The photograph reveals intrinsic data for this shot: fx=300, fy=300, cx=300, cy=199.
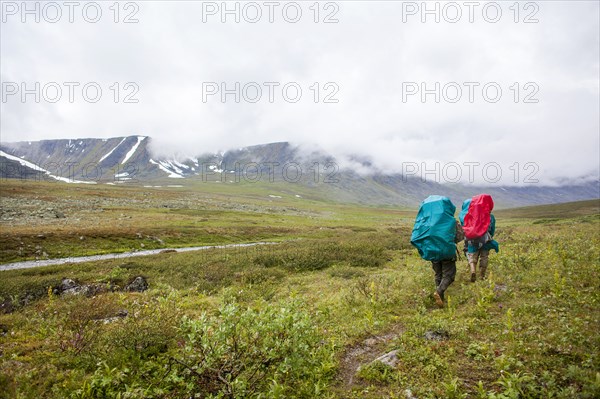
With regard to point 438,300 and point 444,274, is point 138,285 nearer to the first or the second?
point 438,300

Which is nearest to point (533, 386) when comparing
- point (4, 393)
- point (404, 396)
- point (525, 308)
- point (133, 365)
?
point (404, 396)

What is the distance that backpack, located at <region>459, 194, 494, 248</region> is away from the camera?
10742mm

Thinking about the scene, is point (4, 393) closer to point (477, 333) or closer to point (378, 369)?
point (378, 369)

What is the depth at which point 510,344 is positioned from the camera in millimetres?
6070

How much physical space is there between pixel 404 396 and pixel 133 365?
5.33 m

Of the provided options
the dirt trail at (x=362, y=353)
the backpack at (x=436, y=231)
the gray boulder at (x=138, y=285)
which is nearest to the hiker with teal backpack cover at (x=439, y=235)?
the backpack at (x=436, y=231)

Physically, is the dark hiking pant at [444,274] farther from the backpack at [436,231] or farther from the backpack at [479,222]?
the backpack at [479,222]

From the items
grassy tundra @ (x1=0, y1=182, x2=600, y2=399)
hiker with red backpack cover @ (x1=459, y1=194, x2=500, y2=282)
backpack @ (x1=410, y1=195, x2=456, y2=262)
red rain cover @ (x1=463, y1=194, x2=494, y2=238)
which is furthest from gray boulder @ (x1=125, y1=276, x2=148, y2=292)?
red rain cover @ (x1=463, y1=194, x2=494, y2=238)

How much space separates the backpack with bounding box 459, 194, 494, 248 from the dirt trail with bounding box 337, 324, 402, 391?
5049 mm

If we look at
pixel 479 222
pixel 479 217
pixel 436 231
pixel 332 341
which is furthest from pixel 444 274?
pixel 332 341

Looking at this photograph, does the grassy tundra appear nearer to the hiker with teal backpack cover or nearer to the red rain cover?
the hiker with teal backpack cover

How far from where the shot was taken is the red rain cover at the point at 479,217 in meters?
10.7

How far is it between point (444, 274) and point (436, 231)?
5.19ft

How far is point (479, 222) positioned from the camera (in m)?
10.8
